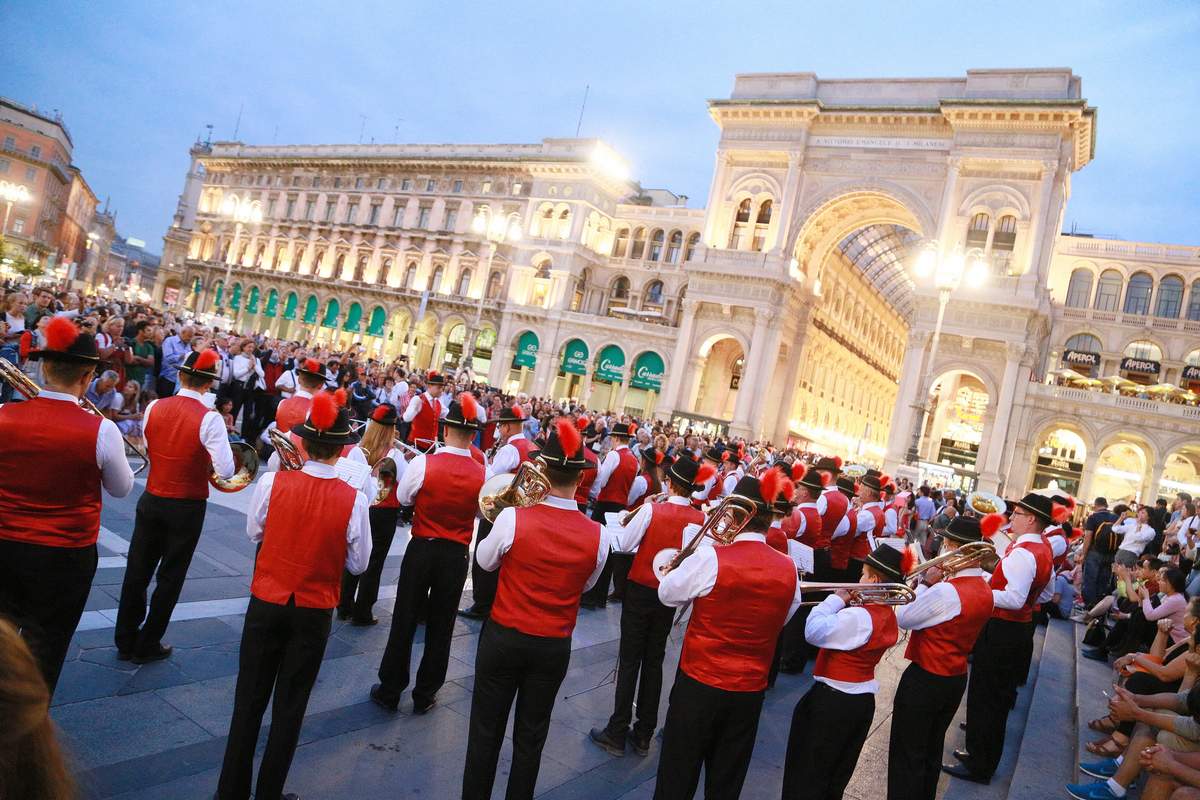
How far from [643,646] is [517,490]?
2.23 meters

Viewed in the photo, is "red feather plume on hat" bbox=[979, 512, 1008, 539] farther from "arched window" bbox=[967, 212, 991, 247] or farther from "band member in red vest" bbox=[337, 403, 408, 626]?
"arched window" bbox=[967, 212, 991, 247]

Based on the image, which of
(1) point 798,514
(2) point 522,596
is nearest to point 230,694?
(2) point 522,596

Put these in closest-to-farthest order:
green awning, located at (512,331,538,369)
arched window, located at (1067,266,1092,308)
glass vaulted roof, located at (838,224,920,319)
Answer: arched window, located at (1067,266,1092,308) → glass vaulted roof, located at (838,224,920,319) → green awning, located at (512,331,538,369)

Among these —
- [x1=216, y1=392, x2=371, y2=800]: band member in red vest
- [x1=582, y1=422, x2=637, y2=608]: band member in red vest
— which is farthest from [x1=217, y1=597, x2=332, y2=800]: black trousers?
[x1=582, y1=422, x2=637, y2=608]: band member in red vest

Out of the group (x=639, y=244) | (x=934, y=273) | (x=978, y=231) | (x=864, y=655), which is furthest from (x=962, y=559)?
(x=639, y=244)

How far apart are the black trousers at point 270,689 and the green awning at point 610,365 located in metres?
41.2

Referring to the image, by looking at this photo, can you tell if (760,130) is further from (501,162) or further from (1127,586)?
(1127,586)

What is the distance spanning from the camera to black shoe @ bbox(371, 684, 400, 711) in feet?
17.5

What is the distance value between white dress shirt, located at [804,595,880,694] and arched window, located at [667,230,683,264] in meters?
44.4

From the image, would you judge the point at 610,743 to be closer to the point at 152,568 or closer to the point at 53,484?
the point at 152,568

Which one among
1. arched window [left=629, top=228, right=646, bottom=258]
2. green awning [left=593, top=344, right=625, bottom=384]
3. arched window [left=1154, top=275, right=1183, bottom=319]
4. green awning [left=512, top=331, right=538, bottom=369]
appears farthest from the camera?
arched window [left=629, top=228, right=646, bottom=258]

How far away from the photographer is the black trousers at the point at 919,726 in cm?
494

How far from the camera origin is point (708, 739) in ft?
13.6

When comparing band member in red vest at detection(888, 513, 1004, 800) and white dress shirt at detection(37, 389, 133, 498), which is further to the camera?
band member in red vest at detection(888, 513, 1004, 800)
